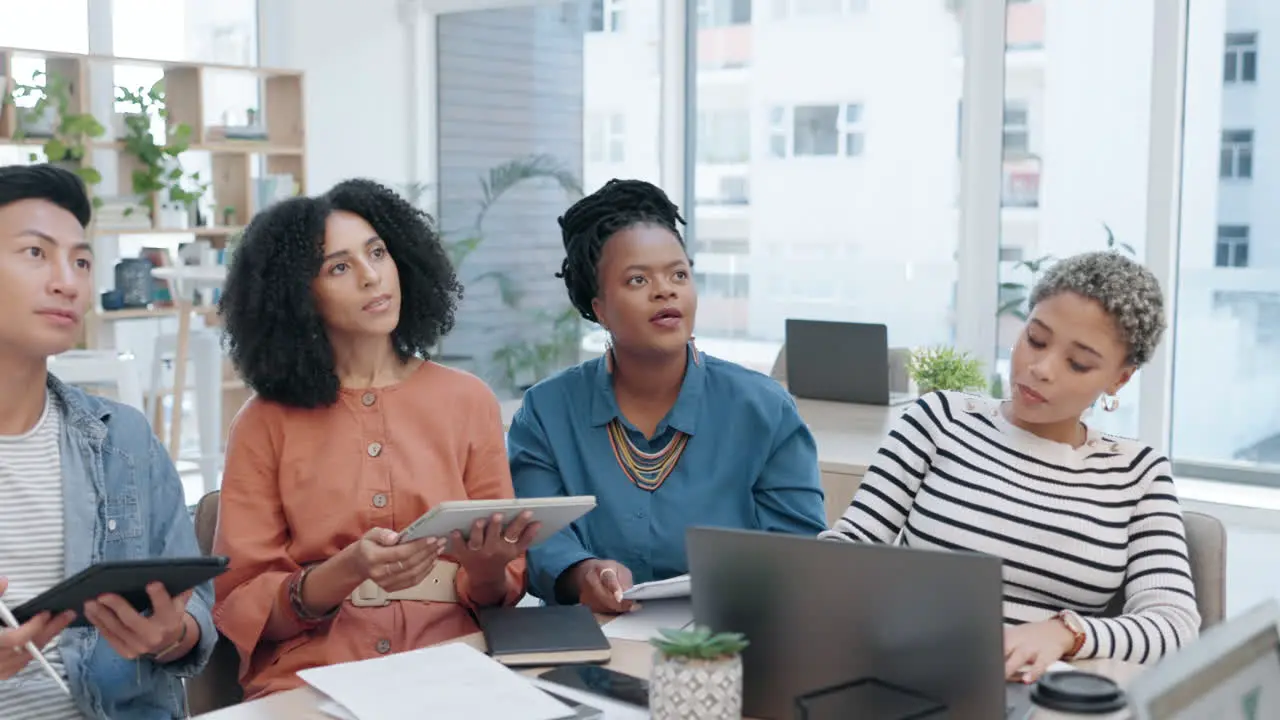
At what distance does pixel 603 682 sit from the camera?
5.29 feet

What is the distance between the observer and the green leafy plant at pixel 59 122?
573cm

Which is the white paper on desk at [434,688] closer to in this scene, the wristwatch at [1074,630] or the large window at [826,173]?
the wristwatch at [1074,630]

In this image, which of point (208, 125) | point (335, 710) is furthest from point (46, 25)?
point (335, 710)

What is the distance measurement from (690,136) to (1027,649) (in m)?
4.98

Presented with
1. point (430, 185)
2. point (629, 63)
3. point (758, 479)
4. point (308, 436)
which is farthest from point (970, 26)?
point (308, 436)

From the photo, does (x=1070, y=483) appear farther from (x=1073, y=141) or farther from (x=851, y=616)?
(x=1073, y=141)

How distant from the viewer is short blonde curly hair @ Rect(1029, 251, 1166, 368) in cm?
182

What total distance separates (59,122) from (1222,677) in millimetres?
5967

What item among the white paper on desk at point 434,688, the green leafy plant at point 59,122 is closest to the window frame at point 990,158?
the green leafy plant at point 59,122

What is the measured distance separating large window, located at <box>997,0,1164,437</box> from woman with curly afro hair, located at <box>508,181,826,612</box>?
3017 mm

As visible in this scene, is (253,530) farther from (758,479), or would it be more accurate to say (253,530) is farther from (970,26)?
(970,26)

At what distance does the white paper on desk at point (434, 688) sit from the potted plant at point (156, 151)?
5.05 metres

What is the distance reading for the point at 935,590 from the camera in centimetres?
133

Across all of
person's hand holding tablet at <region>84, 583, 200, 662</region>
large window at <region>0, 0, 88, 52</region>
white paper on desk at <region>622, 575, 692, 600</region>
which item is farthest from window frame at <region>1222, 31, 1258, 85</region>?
large window at <region>0, 0, 88, 52</region>
